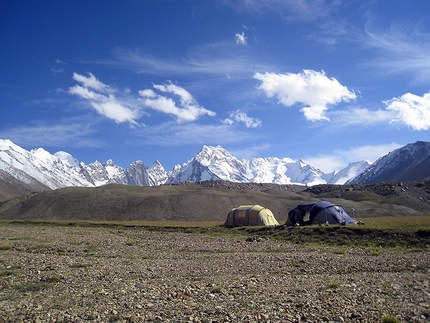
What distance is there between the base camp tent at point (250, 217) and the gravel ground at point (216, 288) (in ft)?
106

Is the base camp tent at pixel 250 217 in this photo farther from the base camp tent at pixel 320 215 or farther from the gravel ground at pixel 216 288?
the gravel ground at pixel 216 288

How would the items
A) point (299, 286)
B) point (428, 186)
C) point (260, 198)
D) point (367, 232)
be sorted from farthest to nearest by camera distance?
point (428, 186) → point (260, 198) → point (367, 232) → point (299, 286)

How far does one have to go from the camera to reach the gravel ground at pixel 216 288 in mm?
11734

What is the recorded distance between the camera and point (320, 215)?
1844 inches

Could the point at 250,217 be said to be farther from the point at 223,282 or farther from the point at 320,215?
the point at 223,282

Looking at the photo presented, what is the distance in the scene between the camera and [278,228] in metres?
46.0

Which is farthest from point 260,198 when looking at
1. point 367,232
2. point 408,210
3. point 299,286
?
point 299,286

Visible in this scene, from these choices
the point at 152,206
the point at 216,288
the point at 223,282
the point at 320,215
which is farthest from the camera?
the point at 152,206

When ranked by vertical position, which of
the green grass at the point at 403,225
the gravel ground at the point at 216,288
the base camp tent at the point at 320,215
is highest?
the base camp tent at the point at 320,215

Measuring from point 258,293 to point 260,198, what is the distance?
110590mm

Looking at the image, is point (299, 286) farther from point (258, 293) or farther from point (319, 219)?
point (319, 219)

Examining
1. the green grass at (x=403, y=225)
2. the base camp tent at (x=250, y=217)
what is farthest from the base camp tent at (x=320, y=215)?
the base camp tent at (x=250, y=217)

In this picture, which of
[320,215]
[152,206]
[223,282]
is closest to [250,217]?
[320,215]

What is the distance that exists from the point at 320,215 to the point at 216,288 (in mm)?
34684
